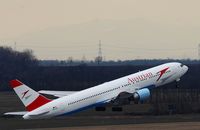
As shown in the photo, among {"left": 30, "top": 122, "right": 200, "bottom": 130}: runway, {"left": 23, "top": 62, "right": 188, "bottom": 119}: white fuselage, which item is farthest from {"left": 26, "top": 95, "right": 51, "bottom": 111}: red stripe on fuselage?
{"left": 30, "top": 122, "right": 200, "bottom": 130}: runway

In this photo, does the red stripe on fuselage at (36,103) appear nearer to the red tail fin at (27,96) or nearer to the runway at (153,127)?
the red tail fin at (27,96)

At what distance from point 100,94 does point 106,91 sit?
132 cm

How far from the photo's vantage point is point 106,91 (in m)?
93.1

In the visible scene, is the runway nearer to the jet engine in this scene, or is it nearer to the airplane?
the airplane

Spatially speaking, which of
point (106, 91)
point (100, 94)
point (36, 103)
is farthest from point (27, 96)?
point (106, 91)

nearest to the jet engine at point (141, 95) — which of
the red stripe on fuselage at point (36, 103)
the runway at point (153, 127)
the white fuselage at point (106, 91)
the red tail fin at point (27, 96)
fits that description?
the white fuselage at point (106, 91)

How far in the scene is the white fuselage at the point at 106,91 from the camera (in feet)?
278

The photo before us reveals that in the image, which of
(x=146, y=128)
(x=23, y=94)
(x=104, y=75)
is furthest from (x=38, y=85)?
(x=146, y=128)

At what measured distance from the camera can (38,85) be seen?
16400 centimetres

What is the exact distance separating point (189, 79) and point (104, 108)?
7451 centimetres

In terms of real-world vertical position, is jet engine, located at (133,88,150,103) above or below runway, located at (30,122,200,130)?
above

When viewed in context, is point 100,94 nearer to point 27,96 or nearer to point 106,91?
point 106,91

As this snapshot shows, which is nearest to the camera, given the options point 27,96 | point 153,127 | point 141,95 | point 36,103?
point 153,127

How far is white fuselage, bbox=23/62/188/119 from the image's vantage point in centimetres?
8469
